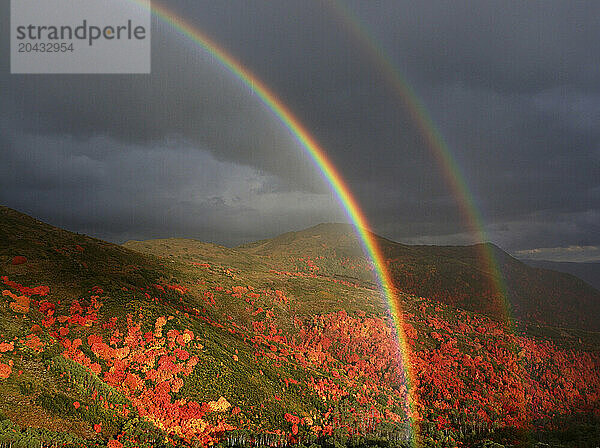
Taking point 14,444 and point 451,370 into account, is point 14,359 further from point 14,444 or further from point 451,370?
point 451,370

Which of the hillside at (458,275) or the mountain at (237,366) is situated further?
the hillside at (458,275)

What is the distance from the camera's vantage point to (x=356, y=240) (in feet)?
599

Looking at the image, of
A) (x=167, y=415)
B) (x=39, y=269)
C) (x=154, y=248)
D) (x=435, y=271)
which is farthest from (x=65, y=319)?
(x=435, y=271)

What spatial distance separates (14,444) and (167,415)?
360 inches

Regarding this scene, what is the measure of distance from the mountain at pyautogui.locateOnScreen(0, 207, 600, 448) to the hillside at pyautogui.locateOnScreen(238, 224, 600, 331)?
58275mm

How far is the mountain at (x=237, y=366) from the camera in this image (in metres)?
21.8

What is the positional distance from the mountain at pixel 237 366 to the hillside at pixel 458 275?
5828cm

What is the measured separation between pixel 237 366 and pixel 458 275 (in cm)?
11695

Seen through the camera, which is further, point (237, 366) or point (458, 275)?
point (458, 275)

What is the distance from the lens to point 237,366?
102ft

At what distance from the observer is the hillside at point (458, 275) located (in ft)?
382

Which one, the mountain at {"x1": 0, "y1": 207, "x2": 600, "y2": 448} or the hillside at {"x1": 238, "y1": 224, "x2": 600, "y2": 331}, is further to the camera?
the hillside at {"x1": 238, "y1": 224, "x2": 600, "y2": 331}

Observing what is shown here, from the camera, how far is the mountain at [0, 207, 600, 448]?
2180cm

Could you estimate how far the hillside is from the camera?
117 metres
